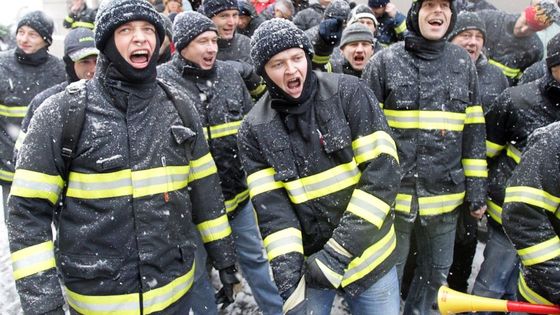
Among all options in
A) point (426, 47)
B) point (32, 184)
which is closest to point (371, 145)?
point (426, 47)

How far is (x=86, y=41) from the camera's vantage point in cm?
339

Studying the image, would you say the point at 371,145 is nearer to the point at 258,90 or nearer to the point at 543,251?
the point at 543,251

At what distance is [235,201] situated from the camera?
3.61 meters

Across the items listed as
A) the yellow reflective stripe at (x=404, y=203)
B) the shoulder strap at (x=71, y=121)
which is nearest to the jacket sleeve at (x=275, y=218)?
the shoulder strap at (x=71, y=121)

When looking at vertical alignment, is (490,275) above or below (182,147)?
below

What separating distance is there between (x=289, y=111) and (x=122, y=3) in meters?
0.90

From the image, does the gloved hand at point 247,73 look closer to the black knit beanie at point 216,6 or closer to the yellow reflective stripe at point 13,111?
the black knit beanie at point 216,6

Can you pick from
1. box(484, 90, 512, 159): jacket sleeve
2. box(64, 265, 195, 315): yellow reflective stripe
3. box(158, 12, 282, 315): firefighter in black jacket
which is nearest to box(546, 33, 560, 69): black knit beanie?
box(484, 90, 512, 159): jacket sleeve

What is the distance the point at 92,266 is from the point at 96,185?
0.36 m

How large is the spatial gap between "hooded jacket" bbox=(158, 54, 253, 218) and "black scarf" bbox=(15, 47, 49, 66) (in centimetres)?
185

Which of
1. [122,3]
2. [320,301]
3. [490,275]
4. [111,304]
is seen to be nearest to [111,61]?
[122,3]

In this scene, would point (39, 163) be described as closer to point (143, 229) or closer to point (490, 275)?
point (143, 229)

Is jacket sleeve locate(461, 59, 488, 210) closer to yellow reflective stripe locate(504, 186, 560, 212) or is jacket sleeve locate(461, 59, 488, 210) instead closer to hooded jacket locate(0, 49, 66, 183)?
yellow reflective stripe locate(504, 186, 560, 212)

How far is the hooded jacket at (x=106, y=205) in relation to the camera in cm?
210
